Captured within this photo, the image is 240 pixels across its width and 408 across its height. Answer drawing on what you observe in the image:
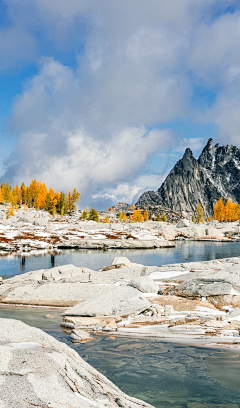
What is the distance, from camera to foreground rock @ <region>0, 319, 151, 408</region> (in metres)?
4.31

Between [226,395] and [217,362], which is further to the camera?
[217,362]

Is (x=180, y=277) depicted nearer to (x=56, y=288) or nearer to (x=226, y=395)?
(x=56, y=288)

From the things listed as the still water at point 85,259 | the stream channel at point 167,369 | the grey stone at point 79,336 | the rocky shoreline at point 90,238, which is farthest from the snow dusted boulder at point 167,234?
the stream channel at point 167,369

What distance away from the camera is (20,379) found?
479 cm

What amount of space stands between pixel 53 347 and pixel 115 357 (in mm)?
2511

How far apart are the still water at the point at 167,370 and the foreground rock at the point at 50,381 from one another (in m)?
1.23

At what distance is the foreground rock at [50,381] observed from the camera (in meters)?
4.31

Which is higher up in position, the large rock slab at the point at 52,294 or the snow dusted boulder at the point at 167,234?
the snow dusted boulder at the point at 167,234

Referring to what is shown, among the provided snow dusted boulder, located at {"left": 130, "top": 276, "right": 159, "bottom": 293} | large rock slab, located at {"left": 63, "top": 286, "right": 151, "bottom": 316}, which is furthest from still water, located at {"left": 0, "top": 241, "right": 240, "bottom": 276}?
large rock slab, located at {"left": 63, "top": 286, "right": 151, "bottom": 316}


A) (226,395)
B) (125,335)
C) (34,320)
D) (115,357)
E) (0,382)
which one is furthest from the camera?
(34,320)

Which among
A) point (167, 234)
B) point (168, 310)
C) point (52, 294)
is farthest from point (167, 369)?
point (167, 234)

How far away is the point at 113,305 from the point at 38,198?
154990 millimetres

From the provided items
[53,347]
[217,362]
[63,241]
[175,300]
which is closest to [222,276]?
[175,300]

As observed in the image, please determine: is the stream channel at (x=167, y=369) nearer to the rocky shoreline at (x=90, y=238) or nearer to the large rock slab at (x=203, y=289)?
the large rock slab at (x=203, y=289)
